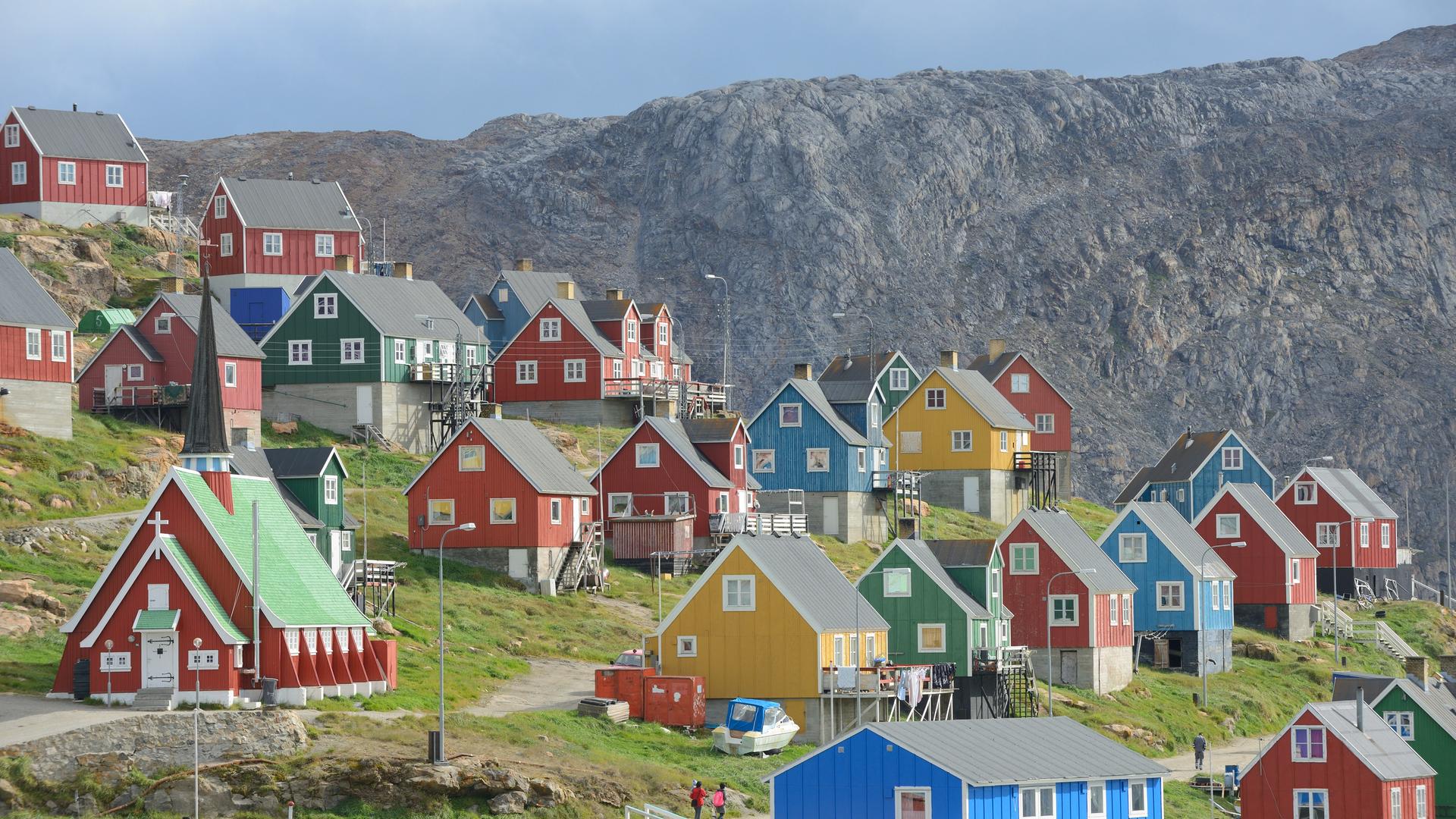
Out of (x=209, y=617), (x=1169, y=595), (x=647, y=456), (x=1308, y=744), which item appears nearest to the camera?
(x=209, y=617)

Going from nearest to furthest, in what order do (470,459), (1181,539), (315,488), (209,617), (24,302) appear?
(209,617) < (315,488) < (24,302) < (470,459) < (1181,539)

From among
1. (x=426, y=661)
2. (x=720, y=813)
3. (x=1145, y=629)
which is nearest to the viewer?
(x=720, y=813)

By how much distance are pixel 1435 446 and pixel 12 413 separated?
11762 centimetres

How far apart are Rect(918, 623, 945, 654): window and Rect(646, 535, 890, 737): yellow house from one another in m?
3.99

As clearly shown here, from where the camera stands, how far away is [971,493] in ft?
387

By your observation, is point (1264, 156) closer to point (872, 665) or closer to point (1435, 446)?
point (1435, 446)

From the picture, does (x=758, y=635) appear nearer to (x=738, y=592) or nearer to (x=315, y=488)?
(x=738, y=592)

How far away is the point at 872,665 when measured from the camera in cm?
7350

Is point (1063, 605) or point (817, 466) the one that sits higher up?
point (817, 466)

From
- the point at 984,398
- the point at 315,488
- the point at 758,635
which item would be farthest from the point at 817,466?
the point at 758,635

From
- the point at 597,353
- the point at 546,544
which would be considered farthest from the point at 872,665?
the point at 597,353

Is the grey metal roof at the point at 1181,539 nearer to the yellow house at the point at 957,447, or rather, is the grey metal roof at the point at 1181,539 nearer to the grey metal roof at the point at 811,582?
the yellow house at the point at 957,447

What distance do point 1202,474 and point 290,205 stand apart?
51.9 m

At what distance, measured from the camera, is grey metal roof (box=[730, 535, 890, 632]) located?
73000 millimetres
